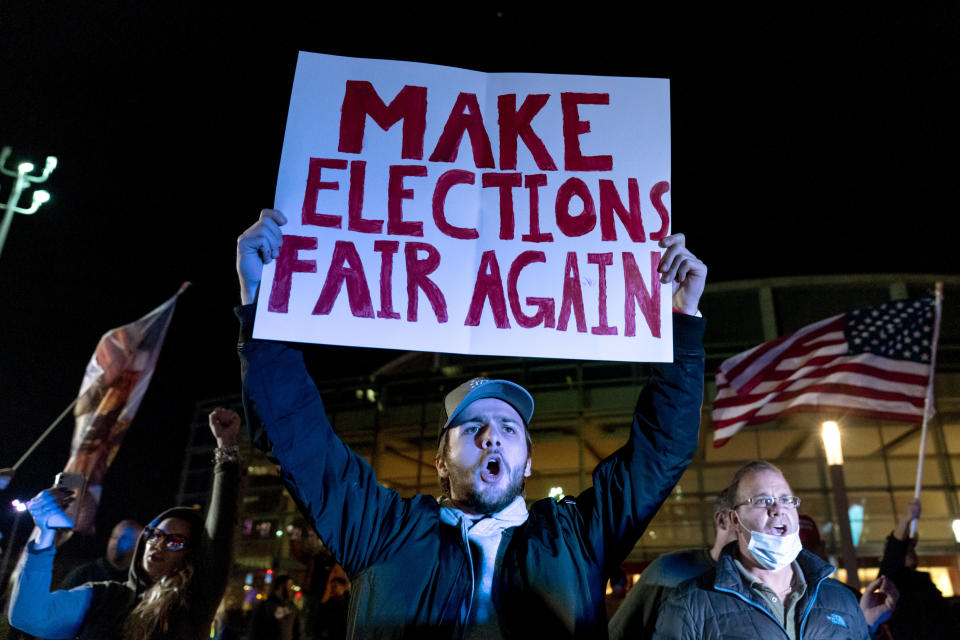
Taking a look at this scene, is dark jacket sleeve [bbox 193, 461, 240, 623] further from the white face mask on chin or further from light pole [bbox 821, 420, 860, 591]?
light pole [bbox 821, 420, 860, 591]

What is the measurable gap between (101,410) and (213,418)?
7795 millimetres

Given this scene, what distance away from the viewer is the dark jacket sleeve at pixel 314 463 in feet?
7.57

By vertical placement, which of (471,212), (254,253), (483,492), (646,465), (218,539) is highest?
(471,212)

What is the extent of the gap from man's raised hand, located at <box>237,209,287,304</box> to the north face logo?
2.64 metres

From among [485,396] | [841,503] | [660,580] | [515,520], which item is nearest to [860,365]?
[841,503]

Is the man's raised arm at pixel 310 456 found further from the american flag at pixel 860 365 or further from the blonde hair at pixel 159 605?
the american flag at pixel 860 365

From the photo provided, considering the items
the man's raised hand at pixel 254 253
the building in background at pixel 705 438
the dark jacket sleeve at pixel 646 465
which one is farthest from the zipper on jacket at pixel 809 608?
the building in background at pixel 705 438

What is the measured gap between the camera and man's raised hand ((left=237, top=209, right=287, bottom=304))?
2477mm

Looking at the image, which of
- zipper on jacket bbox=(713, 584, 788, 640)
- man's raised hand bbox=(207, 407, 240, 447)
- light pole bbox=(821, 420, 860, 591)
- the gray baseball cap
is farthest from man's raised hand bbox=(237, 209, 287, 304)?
light pole bbox=(821, 420, 860, 591)

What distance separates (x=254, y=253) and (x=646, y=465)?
1.45m

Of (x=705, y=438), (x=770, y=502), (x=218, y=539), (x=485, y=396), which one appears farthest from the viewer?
(x=705, y=438)

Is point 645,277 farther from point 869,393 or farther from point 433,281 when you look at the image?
point 869,393

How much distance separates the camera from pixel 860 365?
339 inches

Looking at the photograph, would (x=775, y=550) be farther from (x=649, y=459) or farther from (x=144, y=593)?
(x=144, y=593)
